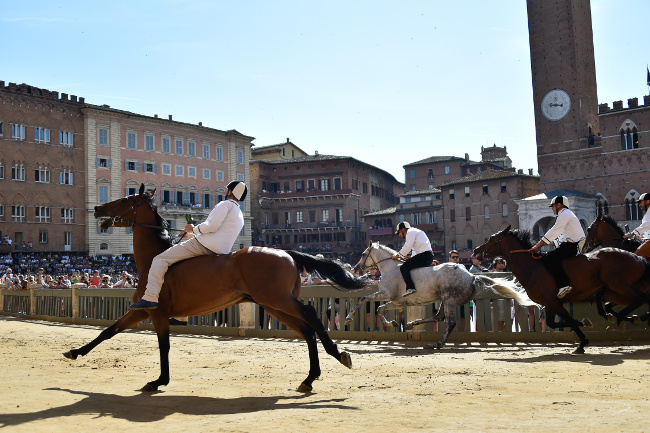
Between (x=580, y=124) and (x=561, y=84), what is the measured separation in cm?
498

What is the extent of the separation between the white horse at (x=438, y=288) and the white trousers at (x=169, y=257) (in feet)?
20.8

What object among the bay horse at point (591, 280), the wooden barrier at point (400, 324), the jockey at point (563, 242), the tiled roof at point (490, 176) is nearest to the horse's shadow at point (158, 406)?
the bay horse at point (591, 280)

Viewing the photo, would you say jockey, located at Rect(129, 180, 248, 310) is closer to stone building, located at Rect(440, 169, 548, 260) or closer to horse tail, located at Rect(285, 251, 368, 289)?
horse tail, located at Rect(285, 251, 368, 289)

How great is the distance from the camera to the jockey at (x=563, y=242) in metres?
12.2

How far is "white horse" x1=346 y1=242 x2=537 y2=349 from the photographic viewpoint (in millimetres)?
13625

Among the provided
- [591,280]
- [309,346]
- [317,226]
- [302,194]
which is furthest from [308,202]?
[309,346]

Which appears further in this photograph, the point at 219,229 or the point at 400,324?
the point at 400,324

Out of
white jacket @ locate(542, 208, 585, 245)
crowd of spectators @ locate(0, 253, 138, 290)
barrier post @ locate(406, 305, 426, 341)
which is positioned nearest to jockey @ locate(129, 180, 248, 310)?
white jacket @ locate(542, 208, 585, 245)

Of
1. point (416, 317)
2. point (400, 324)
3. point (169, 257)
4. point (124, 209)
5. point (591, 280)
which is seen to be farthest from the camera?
point (400, 324)

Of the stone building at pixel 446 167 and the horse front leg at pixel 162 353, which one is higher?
the stone building at pixel 446 167

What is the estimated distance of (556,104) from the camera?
72.4 meters

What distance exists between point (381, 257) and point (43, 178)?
62670mm

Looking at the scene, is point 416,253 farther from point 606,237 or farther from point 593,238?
point 606,237

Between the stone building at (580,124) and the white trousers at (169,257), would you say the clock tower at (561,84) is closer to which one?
the stone building at (580,124)
